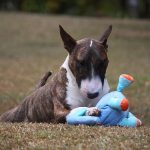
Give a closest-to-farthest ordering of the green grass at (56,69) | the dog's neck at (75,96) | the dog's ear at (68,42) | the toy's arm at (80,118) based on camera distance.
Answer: the green grass at (56,69)
the toy's arm at (80,118)
the dog's neck at (75,96)
the dog's ear at (68,42)

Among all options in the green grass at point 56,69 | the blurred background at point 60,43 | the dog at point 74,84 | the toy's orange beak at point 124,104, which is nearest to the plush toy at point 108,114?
the toy's orange beak at point 124,104

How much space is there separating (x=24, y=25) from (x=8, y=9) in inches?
498

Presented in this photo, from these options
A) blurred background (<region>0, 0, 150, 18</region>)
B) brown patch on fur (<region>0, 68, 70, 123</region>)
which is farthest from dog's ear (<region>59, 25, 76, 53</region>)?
blurred background (<region>0, 0, 150, 18</region>)

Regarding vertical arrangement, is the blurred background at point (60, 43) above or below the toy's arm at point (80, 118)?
below

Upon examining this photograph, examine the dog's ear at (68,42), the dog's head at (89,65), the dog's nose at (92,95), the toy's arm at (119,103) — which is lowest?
the toy's arm at (119,103)

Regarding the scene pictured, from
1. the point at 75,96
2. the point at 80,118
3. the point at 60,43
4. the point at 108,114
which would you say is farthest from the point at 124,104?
the point at 60,43

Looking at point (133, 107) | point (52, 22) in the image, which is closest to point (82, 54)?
point (133, 107)

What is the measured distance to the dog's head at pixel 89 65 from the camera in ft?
21.2

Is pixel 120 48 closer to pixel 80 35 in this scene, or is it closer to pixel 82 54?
pixel 80 35

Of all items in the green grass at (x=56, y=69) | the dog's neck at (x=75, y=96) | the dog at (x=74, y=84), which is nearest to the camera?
the green grass at (x=56, y=69)

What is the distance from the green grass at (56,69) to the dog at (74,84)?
0.54m

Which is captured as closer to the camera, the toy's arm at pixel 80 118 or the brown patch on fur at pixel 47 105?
the toy's arm at pixel 80 118

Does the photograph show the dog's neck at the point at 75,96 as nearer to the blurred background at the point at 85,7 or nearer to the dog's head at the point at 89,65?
the dog's head at the point at 89,65

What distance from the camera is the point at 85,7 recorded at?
44375 millimetres
